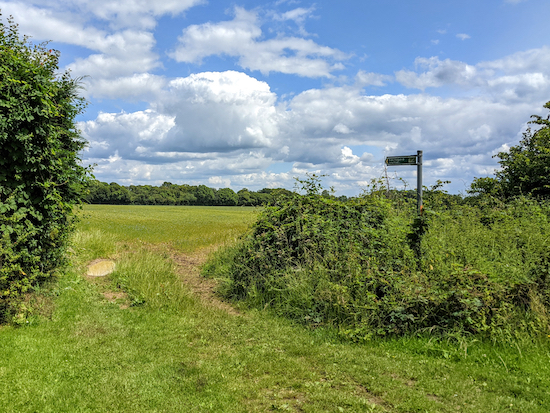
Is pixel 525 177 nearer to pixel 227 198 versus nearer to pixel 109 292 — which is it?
pixel 109 292

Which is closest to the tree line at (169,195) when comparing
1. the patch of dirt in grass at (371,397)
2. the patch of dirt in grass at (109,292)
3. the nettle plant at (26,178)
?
the patch of dirt in grass at (109,292)

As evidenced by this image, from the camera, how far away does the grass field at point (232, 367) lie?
4332mm

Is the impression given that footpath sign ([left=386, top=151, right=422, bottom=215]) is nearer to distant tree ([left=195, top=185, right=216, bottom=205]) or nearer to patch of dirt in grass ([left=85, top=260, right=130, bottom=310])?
patch of dirt in grass ([left=85, top=260, right=130, bottom=310])

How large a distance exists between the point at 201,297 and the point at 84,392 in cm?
510

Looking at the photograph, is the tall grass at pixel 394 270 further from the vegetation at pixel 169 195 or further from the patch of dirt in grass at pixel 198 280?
the vegetation at pixel 169 195

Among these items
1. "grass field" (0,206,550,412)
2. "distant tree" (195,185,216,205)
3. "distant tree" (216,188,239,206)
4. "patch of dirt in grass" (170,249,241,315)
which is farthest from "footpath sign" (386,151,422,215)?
Answer: "distant tree" (195,185,216,205)

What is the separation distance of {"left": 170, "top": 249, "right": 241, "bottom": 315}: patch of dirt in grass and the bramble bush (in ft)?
1.46

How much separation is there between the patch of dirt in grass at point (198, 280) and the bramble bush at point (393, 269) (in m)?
0.45

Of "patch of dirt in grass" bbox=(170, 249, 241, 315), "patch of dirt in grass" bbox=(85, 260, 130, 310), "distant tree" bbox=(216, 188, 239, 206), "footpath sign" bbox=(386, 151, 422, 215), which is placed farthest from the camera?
"distant tree" bbox=(216, 188, 239, 206)

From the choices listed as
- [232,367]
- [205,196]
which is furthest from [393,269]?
[205,196]

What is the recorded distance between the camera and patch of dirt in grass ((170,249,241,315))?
29.9ft

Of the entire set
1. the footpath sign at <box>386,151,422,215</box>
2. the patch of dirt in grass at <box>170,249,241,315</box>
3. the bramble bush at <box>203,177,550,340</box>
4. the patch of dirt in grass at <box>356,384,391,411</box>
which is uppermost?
the footpath sign at <box>386,151,422,215</box>

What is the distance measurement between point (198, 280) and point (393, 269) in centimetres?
659

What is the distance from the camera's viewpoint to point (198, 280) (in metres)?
11.5
